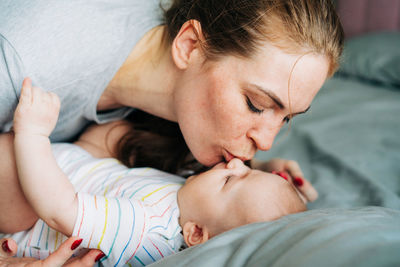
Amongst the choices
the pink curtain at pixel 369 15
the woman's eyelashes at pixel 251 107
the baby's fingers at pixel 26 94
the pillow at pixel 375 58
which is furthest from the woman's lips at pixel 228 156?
the pink curtain at pixel 369 15

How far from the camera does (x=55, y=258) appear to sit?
75 centimetres

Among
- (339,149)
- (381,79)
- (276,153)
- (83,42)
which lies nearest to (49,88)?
(83,42)

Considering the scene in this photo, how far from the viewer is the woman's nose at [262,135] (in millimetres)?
986

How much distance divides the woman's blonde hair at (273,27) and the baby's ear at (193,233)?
47cm

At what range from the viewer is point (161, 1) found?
4.20ft

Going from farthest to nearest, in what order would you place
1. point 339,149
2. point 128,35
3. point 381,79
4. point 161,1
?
point 381,79 < point 339,149 < point 161,1 < point 128,35

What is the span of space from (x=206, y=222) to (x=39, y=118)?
49 centimetres

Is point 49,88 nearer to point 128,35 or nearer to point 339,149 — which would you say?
point 128,35

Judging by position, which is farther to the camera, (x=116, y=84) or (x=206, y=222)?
(x=116, y=84)

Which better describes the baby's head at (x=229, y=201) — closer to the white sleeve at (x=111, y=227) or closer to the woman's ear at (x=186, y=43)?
the white sleeve at (x=111, y=227)

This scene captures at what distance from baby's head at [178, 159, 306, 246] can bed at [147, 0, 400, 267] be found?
0.15 meters

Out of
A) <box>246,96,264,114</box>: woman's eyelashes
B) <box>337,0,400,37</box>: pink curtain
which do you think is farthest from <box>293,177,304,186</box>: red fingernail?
<box>337,0,400,37</box>: pink curtain

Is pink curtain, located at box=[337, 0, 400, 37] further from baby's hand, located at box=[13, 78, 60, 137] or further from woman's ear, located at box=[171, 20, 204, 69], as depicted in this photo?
baby's hand, located at box=[13, 78, 60, 137]

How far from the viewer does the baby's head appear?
0.90 metres
